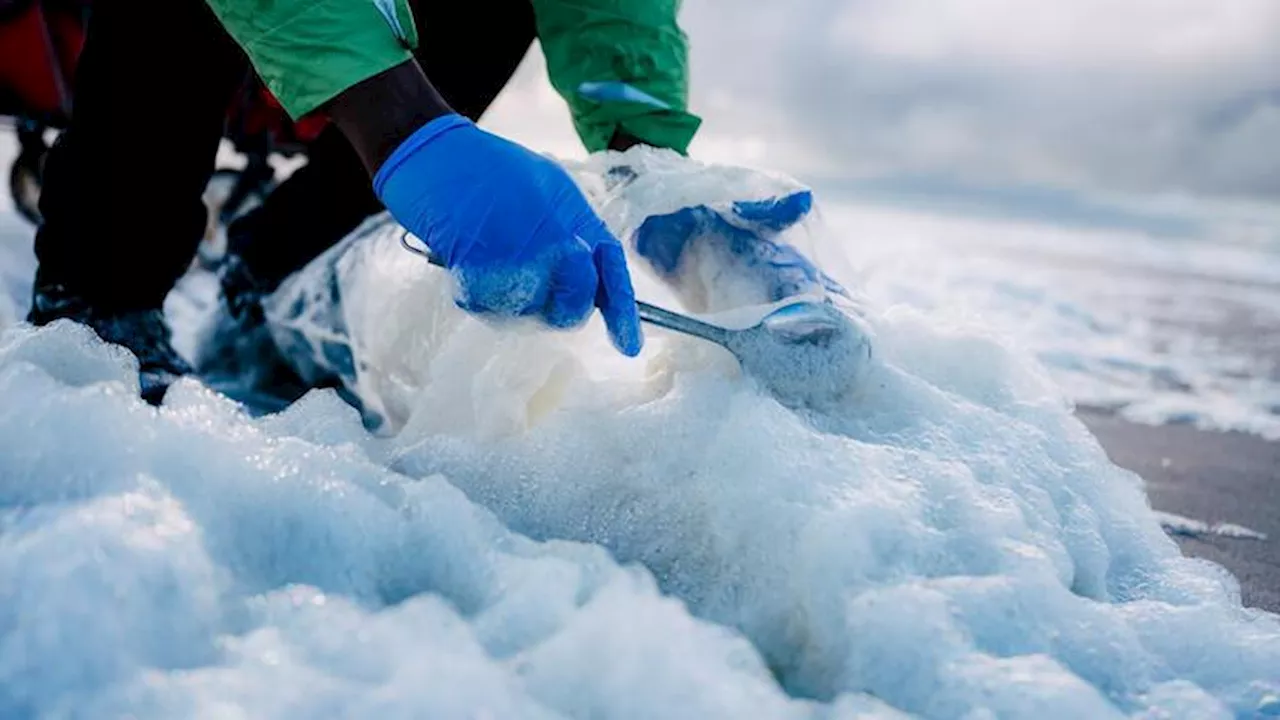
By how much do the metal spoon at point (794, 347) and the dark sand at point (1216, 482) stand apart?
60 cm

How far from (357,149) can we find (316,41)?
13cm

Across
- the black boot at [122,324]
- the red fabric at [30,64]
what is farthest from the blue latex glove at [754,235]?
the red fabric at [30,64]

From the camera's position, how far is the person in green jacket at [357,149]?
3.32 ft

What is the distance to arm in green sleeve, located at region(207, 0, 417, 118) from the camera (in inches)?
39.8

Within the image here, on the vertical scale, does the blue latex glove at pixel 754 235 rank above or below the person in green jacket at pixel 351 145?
above

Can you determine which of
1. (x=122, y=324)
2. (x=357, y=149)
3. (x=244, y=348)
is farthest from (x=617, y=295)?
(x=244, y=348)

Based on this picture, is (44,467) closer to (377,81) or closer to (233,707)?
(233,707)

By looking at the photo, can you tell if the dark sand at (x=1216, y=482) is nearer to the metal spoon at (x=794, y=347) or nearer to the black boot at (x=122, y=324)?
the metal spoon at (x=794, y=347)

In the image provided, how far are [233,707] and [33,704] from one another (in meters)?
0.13

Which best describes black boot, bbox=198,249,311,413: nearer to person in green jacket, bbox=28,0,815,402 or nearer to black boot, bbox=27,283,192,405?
person in green jacket, bbox=28,0,815,402

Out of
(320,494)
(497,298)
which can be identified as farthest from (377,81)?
(320,494)

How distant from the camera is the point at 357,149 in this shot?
1.10 m

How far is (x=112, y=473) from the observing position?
0.82 meters

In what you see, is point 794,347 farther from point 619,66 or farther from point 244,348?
point 244,348
